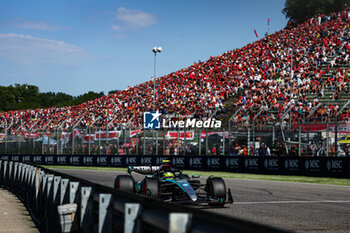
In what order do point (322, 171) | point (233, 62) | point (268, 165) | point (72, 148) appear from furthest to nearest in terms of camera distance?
point (233, 62) < point (72, 148) < point (268, 165) < point (322, 171)

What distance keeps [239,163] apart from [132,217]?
22.5 m

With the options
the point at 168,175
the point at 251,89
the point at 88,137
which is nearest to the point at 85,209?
the point at 168,175

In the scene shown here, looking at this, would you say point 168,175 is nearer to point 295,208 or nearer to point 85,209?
point 295,208

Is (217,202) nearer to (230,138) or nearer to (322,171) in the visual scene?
(322,171)

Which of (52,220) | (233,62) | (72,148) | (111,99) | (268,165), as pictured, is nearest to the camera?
(52,220)

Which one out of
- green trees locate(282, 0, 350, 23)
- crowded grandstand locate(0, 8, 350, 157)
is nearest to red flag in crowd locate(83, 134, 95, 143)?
crowded grandstand locate(0, 8, 350, 157)

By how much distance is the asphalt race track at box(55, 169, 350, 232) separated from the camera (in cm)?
870

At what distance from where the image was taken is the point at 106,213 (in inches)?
187

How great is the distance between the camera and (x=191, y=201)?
10.0 metres

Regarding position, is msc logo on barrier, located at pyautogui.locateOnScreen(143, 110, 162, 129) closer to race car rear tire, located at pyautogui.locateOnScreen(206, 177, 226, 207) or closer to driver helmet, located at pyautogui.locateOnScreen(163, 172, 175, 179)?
driver helmet, located at pyautogui.locateOnScreen(163, 172, 175, 179)

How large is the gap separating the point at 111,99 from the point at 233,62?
1367 cm

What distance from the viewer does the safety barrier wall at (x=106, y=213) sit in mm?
3084

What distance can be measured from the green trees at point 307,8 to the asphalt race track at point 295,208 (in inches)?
3260

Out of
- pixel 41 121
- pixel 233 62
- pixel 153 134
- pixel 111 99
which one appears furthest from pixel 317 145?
pixel 41 121
